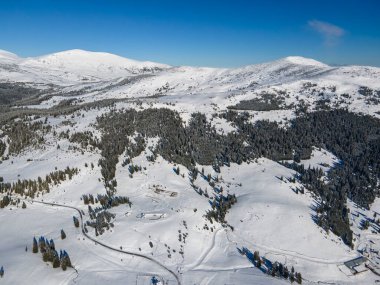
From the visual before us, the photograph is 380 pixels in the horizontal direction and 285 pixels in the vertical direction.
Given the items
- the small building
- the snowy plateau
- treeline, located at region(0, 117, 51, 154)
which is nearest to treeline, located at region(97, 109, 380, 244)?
the snowy plateau

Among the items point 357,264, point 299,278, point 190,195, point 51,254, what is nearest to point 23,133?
point 190,195

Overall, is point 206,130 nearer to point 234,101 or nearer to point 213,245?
point 234,101

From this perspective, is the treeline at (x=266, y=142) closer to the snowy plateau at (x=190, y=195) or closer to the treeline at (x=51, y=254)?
the snowy plateau at (x=190, y=195)

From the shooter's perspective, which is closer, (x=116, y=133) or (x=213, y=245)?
(x=213, y=245)

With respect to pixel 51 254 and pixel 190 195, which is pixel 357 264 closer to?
pixel 190 195

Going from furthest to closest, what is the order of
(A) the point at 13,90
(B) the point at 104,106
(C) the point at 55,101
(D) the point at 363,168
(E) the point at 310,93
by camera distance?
(A) the point at 13,90 < (C) the point at 55,101 < (E) the point at 310,93 < (B) the point at 104,106 < (D) the point at 363,168

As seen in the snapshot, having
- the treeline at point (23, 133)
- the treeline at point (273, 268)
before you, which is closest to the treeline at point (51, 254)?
the treeline at point (273, 268)

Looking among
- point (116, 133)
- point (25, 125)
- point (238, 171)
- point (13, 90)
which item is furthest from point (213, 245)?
point (13, 90)
